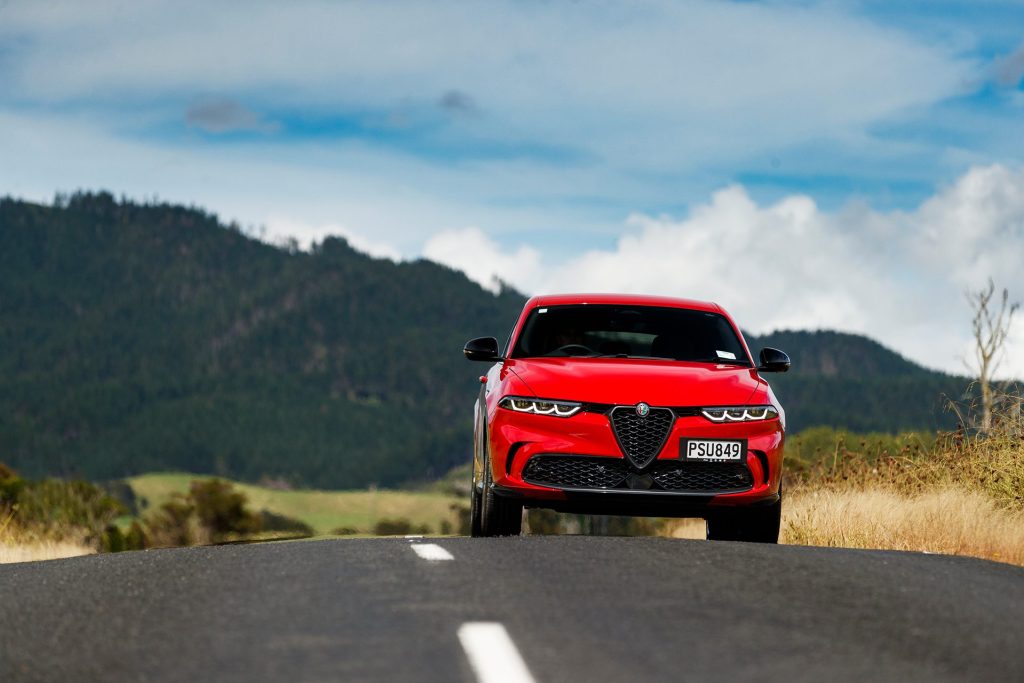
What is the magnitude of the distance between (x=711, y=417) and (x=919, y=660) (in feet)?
14.4

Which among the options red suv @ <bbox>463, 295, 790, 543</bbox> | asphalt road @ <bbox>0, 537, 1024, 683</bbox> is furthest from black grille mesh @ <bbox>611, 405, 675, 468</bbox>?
asphalt road @ <bbox>0, 537, 1024, 683</bbox>

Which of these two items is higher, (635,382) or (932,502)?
(635,382)

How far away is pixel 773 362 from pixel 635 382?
5.22 ft

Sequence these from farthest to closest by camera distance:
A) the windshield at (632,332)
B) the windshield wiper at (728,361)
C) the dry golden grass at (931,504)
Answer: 1. the dry golden grass at (931,504)
2. the windshield at (632,332)
3. the windshield wiper at (728,361)

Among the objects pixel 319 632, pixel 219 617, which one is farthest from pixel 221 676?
pixel 219 617

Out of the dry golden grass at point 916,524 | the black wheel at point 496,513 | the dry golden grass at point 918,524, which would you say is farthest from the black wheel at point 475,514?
the dry golden grass at point 918,524

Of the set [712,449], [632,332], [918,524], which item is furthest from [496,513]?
[918,524]

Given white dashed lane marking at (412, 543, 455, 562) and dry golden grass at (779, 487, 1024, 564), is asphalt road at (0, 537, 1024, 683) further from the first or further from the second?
dry golden grass at (779, 487, 1024, 564)

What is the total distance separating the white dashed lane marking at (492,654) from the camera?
4.66 meters

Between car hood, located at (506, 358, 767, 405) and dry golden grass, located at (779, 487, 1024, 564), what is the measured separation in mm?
2228

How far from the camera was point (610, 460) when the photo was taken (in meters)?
9.34

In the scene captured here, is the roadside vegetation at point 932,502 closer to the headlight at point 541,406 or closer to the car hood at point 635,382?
the car hood at point 635,382

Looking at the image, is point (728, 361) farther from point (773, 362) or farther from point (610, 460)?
point (610, 460)

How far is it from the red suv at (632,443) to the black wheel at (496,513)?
0.03 ft
